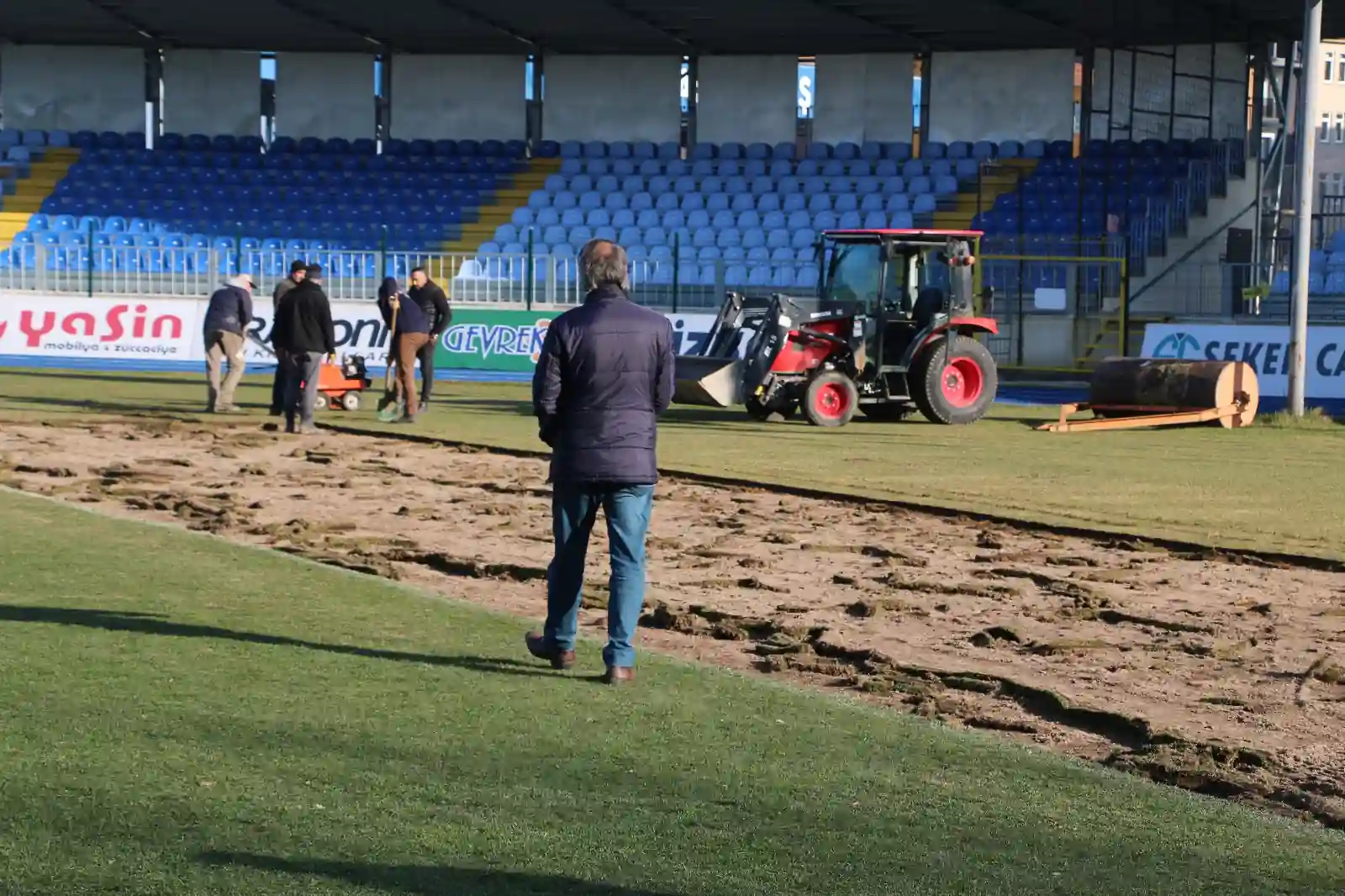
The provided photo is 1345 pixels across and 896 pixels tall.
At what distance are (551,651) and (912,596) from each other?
2.93 meters

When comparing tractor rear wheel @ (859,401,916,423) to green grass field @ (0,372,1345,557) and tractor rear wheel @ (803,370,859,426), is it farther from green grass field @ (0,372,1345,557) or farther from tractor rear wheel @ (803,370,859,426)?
tractor rear wheel @ (803,370,859,426)

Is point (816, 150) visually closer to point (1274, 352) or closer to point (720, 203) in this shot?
point (720, 203)

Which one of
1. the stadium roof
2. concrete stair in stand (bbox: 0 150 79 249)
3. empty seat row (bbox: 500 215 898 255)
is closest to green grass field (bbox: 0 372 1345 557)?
empty seat row (bbox: 500 215 898 255)

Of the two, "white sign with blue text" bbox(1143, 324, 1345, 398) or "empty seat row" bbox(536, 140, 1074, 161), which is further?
"empty seat row" bbox(536, 140, 1074, 161)

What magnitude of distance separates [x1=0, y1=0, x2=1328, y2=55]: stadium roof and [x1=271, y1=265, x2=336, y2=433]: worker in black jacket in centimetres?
1861

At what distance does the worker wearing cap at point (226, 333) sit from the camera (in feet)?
71.6

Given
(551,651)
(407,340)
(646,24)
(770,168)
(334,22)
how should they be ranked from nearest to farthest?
(551,651) → (407,340) → (646,24) → (770,168) → (334,22)

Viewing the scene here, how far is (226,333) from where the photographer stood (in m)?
21.8

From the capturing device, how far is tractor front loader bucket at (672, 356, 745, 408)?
21.2 m

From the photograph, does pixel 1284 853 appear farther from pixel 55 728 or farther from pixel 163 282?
pixel 163 282

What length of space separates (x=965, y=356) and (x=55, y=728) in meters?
17.0

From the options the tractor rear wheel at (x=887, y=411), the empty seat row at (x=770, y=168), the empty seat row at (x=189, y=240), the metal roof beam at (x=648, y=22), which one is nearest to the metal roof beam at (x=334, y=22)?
the empty seat row at (x=189, y=240)

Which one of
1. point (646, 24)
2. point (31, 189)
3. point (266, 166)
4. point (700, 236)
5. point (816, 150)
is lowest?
point (700, 236)

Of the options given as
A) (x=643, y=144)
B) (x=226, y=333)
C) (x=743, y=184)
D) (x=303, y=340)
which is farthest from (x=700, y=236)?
(x=303, y=340)
